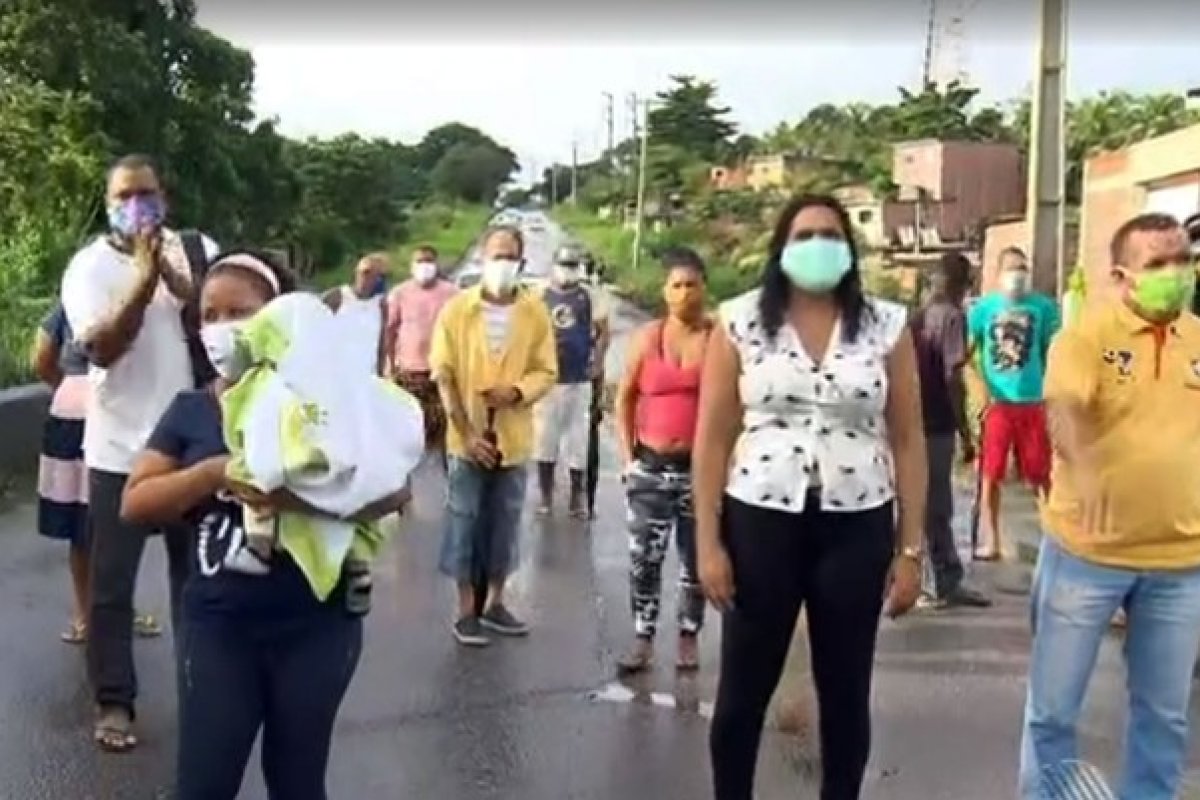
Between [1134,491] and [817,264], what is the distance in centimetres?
104

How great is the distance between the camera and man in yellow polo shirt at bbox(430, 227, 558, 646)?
807cm

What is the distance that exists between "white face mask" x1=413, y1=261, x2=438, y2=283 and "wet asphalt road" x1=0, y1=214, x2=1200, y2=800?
3732 millimetres

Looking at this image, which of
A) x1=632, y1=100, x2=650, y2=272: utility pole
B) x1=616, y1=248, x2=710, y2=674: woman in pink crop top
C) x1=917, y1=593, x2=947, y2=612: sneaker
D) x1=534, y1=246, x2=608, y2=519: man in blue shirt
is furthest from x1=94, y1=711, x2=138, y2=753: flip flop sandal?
x1=632, y1=100, x2=650, y2=272: utility pole

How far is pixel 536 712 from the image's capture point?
23.1 ft

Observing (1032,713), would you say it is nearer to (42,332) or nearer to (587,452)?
(42,332)

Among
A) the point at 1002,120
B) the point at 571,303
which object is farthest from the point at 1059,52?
the point at 1002,120

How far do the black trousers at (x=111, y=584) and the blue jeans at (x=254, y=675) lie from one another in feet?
6.25

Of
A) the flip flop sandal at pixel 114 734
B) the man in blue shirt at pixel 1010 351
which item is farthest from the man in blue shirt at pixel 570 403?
the flip flop sandal at pixel 114 734

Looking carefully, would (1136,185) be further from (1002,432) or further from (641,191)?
(641,191)

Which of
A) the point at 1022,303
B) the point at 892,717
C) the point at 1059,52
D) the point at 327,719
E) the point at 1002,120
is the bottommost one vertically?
the point at 892,717

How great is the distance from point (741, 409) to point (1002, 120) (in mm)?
54620

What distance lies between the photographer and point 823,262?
4988 millimetres

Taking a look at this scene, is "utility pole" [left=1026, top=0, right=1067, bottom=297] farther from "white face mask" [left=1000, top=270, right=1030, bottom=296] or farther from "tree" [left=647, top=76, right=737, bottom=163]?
"tree" [left=647, top=76, right=737, bottom=163]

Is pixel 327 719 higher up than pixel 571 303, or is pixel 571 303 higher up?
pixel 571 303
